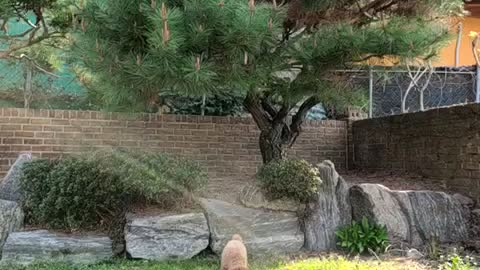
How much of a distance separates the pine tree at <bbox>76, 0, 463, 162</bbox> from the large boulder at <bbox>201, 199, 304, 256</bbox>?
1.23 meters

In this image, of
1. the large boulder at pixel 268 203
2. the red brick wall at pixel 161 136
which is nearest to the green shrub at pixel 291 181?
the large boulder at pixel 268 203

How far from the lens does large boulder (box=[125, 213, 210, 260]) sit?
14.1ft

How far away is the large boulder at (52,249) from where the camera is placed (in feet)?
13.6

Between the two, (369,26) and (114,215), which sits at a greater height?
(369,26)

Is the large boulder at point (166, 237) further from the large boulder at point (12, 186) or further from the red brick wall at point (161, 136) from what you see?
the red brick wall at point (161, 136)

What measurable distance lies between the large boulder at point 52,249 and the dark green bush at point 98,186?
7.3 inches

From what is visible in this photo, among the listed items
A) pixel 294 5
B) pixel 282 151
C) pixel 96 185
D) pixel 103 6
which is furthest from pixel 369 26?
pixel 96 185

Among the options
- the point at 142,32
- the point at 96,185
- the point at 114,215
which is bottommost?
the point at 114,215

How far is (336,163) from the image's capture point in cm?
714

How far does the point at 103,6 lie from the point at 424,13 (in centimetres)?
319

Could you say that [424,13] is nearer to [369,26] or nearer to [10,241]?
[369,26]

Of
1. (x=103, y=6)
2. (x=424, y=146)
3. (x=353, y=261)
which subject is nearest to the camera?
(x=103, y=6)

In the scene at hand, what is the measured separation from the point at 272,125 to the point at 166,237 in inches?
73.0

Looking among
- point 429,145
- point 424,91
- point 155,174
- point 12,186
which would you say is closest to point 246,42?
point 155,174
